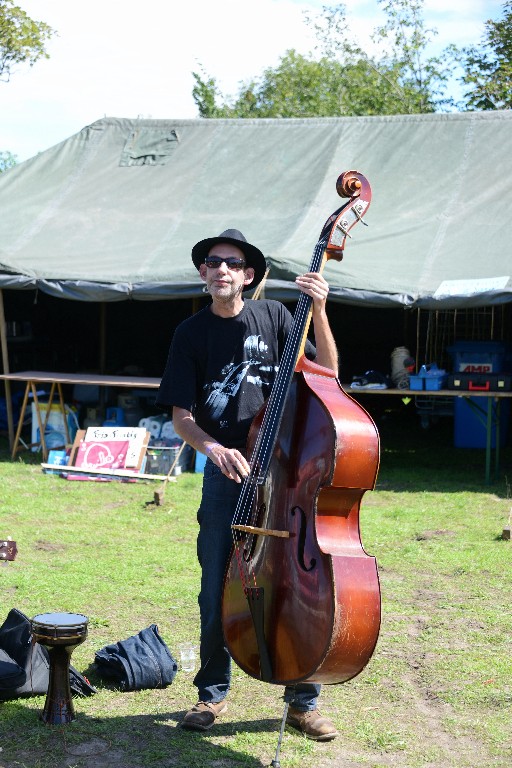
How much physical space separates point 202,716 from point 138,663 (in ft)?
1.80

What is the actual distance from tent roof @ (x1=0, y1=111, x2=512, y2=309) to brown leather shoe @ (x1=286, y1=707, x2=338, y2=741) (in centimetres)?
558

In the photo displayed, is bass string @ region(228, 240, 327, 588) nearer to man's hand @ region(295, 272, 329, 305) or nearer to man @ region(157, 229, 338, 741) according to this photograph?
man's hand @ region(295, 272, 329, 305)

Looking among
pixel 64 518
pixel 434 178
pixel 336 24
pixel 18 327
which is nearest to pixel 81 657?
pixel 64 518

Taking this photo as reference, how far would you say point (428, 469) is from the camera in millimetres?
9969

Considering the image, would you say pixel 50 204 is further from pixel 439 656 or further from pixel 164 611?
pixel 439 656

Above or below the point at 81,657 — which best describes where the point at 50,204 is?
above

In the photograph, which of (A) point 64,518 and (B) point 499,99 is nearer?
(A) point 64,518

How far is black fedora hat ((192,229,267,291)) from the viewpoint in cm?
374

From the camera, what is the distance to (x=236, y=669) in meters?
4.52

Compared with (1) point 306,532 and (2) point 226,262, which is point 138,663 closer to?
(1) point 306,532

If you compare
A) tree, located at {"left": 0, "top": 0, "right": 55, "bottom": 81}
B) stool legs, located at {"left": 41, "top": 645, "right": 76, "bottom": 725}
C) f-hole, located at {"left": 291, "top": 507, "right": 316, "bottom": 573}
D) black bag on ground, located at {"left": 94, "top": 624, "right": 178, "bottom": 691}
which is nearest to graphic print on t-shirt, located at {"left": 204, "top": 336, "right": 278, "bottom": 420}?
f-hole, located at {"left": 291, "top": 507, "right": 316, "bottom": 573}

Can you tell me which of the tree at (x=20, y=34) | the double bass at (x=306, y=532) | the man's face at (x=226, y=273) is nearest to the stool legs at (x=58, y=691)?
the double bass at (x=306, y=532)

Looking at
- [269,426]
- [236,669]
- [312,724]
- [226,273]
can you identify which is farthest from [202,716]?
[226,273]

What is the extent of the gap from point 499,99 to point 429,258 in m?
15.1
